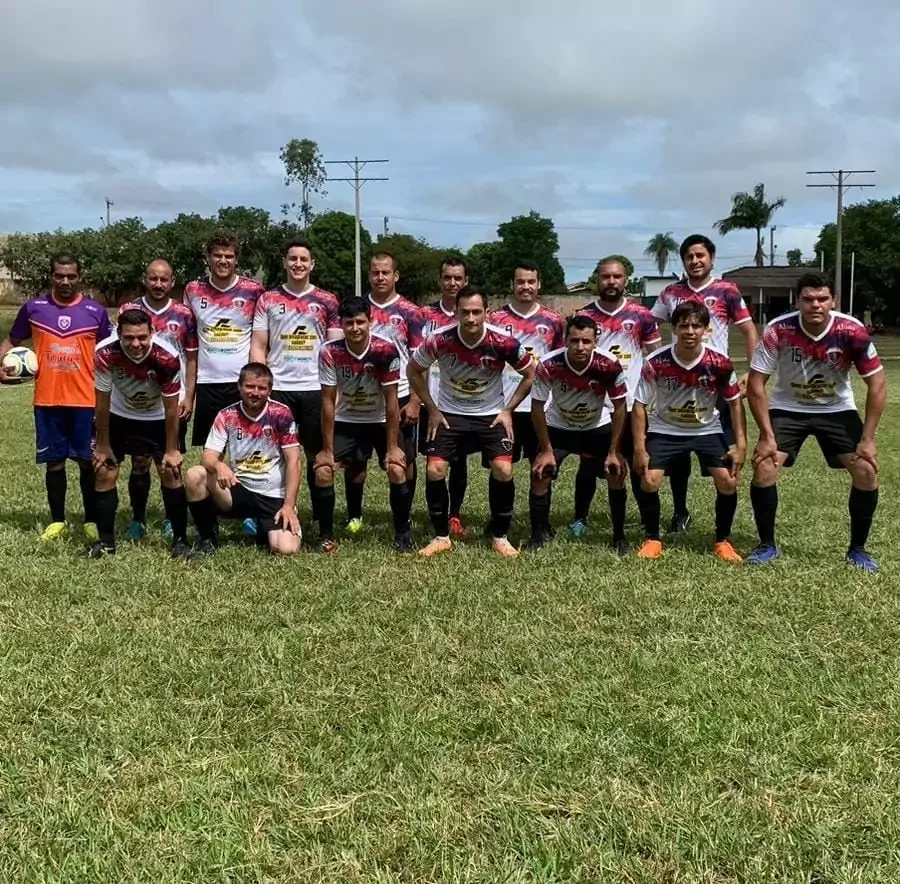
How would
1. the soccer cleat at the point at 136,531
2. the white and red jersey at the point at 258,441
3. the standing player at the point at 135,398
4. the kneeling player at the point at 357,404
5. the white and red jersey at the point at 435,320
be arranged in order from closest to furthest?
the standing player at the point at 135,398, the white and red jersey at the point at 258,441, the kneeling player at the point at 357,404, the soccer cleat at the point at 136,531, the white and red jersey at the point at 435,320

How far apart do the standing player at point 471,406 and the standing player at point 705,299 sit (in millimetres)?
1250

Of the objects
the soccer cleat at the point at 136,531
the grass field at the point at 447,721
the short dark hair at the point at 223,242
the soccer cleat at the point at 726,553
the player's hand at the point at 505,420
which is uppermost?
the short dark hair at the point at 223,242

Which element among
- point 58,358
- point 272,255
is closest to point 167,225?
point 272,255

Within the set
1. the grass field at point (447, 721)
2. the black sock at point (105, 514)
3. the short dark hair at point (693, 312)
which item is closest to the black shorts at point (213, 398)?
the black sock at point (105, 514)

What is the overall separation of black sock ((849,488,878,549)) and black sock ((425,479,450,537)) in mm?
2637

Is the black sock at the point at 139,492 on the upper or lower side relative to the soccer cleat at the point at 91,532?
upper

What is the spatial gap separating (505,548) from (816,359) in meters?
2.36

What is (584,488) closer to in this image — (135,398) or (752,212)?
(135,398)

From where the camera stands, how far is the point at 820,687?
3.47 meters

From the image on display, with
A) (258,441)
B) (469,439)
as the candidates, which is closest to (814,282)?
(469,439)

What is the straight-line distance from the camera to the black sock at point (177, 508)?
18.2 ft

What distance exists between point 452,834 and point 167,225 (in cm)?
5448

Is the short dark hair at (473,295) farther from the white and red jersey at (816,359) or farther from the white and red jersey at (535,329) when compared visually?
the white and red jersey at (816,359)

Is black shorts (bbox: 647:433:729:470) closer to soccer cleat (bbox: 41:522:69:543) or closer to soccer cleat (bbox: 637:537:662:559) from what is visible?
soccer cleat (bbox: 637:537:662:559)
